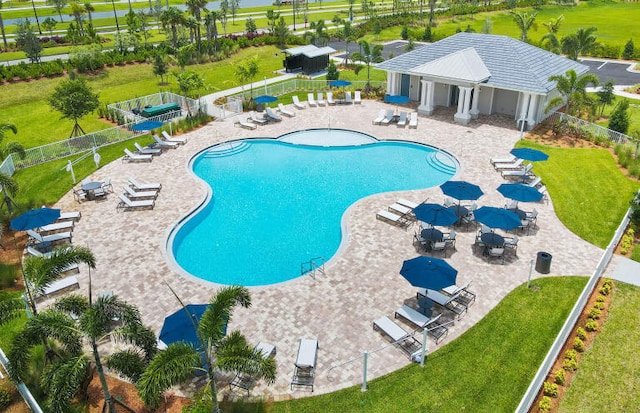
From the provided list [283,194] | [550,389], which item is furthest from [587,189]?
[283,194]

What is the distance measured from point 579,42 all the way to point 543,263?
104ft

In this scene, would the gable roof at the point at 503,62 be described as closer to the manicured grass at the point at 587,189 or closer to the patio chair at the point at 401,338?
the manicured grass at the point at 587,189

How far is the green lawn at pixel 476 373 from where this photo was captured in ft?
42.6

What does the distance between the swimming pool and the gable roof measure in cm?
842

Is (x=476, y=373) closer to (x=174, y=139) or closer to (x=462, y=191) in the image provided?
(x=462, y=191)

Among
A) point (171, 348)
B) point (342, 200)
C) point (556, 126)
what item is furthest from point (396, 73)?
point (171, 348)

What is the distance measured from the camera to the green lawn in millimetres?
12992

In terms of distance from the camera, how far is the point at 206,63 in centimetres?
5697

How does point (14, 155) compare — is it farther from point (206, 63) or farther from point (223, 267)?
point (206, 63)

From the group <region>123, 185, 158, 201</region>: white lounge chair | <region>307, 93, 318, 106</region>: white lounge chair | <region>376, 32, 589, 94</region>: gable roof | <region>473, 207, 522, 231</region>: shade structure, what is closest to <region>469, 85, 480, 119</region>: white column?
<region>376, 32, 589, 94</region>: gable roof

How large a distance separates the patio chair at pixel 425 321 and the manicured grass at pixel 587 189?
33.1 feet

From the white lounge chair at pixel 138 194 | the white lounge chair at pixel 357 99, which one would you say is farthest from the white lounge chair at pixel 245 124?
the white lounge chair at pixel 138 194

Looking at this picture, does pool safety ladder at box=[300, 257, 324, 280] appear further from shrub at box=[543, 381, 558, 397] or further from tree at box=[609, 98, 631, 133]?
tree at box=[609, 98, 631, 133]

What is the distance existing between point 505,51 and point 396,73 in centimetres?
873
